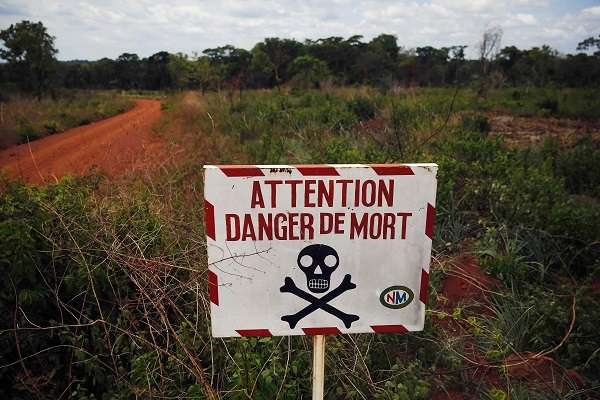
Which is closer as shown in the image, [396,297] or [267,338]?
[396,297]

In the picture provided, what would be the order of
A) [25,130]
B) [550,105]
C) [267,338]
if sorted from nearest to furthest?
[267,338] → [25,130] → [550,105]

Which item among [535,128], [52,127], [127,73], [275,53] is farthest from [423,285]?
[127,73]

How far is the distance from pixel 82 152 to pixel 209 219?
393 inches

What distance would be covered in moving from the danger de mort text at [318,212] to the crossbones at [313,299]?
0.62 feet

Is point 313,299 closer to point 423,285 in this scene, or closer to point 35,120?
point 423,285

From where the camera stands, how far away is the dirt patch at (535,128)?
416 inches

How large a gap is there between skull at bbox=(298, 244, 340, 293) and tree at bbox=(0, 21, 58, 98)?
96.6 feet

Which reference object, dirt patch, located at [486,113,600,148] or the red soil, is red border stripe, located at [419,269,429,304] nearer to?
Result: the red soil

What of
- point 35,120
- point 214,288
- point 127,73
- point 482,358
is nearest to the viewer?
point 214,288

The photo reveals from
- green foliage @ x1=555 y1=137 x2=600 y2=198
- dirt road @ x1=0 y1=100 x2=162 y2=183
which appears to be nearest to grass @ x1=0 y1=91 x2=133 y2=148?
dirt road @ x1=0 y1=100 x2=162 y2=183

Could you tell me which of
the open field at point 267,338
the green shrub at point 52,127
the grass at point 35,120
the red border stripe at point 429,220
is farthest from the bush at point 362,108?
the red border stripe at point 429,220

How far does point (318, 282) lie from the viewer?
1.64m

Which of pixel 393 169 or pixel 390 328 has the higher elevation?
pixel 393 169

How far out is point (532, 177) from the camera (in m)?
4.49
